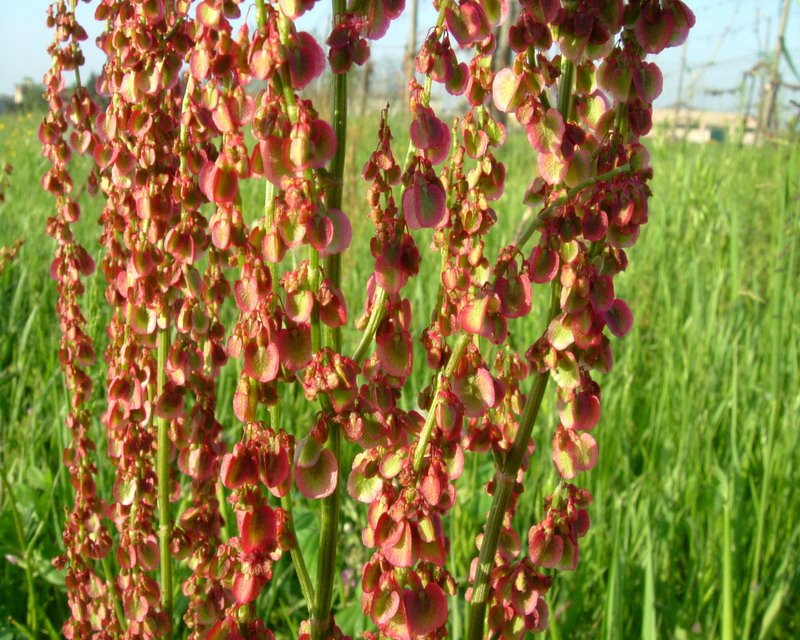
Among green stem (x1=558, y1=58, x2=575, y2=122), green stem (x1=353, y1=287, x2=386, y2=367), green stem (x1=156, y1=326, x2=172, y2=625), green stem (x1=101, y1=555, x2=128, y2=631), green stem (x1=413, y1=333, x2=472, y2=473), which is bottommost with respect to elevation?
green stem (x1=101, y1=555, x2=128, y2=631)

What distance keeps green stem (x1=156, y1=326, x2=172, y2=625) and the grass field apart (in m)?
0.27

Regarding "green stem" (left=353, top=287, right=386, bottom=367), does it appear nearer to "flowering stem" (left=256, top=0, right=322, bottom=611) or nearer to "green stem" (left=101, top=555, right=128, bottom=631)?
"flowering stem" (left=256, top=0, right=322, bottom=611)

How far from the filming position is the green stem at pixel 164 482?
77cm

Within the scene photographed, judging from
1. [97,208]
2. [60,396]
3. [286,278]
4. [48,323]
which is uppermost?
[97,208]

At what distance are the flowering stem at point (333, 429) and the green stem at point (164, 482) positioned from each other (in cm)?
28

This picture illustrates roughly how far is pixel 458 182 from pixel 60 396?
167 cm

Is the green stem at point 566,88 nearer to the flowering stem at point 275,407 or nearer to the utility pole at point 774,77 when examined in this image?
the flowering stem at point 275,407

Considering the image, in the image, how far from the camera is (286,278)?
0.47 metres

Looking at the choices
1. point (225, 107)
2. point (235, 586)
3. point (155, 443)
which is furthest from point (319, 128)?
point (155, 443)

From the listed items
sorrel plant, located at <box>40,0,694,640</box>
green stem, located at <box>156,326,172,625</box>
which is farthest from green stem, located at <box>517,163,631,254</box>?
green stem, located at <box>156,326,172,625</box>

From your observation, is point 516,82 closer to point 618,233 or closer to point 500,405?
point 618,233

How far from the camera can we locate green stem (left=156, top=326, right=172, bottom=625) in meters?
0.77

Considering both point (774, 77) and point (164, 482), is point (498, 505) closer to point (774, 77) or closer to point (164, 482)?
point (164, 482)

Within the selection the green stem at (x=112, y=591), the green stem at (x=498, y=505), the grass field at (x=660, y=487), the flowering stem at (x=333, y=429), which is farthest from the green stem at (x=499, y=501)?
the green stem at (x=112, y=591)
